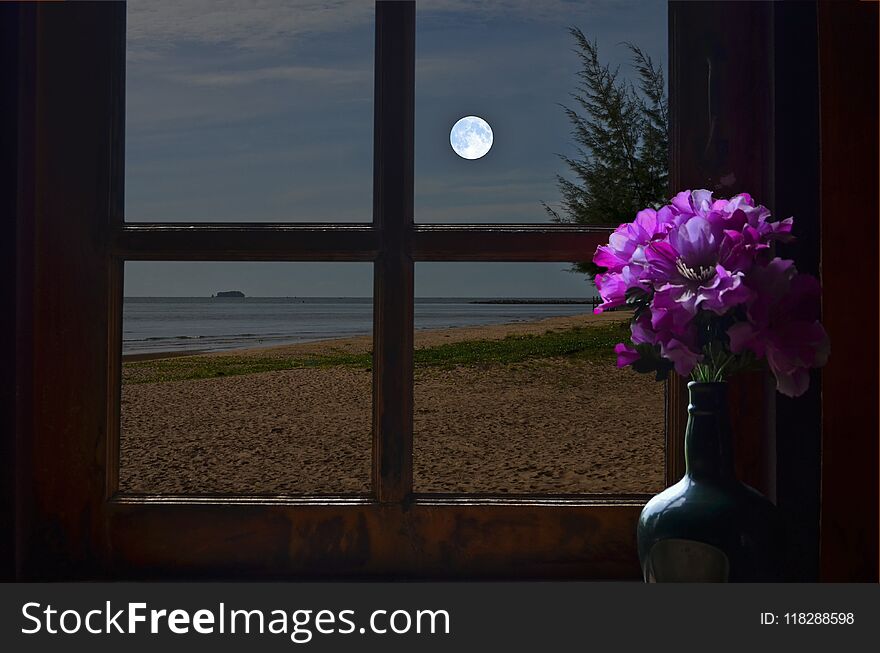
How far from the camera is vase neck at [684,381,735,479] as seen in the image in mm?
712

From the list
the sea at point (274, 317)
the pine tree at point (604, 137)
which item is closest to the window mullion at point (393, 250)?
the pine tree at point (604, 137)

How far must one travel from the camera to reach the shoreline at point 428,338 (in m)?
10.3

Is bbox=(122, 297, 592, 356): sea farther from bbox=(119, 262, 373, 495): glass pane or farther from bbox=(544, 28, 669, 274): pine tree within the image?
bbox=(544, 28, 669, 274): pine tree

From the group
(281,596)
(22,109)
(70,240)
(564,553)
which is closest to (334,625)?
(281,596)

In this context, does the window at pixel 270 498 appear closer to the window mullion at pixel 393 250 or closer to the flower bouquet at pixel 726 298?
the window mullion at pixel 393 250

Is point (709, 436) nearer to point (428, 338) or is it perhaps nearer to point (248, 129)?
point (428, 338)

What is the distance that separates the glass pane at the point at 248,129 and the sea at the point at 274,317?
195 cm

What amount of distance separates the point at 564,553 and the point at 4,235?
75cm

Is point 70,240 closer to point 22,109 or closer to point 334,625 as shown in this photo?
point 22,109

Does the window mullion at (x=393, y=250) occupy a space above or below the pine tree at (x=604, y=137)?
below

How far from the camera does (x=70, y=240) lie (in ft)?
3.02

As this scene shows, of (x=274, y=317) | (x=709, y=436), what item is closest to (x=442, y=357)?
(x=274, y=317)

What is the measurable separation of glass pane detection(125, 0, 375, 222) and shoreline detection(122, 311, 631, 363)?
10.3 feet

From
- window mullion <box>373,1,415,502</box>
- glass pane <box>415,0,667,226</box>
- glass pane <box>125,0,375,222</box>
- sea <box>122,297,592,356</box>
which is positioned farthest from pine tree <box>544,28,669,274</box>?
glass pane <box>125,0,375,222</box>
